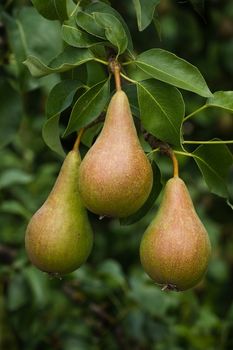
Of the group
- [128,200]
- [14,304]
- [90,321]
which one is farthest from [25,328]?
[128,200]

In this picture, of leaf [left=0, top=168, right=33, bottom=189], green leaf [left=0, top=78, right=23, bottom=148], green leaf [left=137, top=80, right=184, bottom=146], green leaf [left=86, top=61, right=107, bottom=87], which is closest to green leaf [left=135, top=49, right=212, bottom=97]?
green leaf [left=137, top=80, right=184, bottom=146]

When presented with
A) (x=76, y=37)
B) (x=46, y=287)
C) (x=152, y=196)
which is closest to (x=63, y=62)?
(x=76, y=37)

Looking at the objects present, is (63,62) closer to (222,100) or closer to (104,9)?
(104,9)

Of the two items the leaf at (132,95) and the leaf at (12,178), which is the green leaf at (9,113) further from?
the leaf at (132,95)

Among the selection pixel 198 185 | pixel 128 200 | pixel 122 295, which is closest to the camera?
pixel 128 200

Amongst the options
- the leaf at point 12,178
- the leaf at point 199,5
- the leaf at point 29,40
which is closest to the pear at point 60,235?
the leaf at point 199,5

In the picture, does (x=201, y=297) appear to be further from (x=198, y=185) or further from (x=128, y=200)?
(x=128, y=200)
